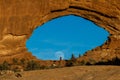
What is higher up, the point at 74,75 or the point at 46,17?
→ the point at 46,17

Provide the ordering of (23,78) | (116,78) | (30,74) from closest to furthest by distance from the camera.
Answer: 1. (116,78)
2. (23,78)
3. (30,74)

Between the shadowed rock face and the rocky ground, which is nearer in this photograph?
the rocky ground

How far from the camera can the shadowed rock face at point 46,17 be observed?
40.2m

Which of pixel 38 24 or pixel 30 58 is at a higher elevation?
pixel 38 24

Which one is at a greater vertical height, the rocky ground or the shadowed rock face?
the shadowed rock face

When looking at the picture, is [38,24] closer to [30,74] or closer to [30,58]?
[30,58]

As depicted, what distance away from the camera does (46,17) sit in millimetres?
42188

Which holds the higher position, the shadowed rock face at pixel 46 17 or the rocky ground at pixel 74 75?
the shadowed rock face at pixel 46 17

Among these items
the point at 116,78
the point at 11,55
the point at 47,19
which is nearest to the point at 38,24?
the point at 47,19

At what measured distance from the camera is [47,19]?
42.3 m

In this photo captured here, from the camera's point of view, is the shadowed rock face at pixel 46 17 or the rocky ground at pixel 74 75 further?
the shadowed rock face at pixel 46 17

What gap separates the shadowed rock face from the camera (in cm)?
4019

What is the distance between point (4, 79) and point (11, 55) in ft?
93.4

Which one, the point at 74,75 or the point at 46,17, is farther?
the point at 46,17
